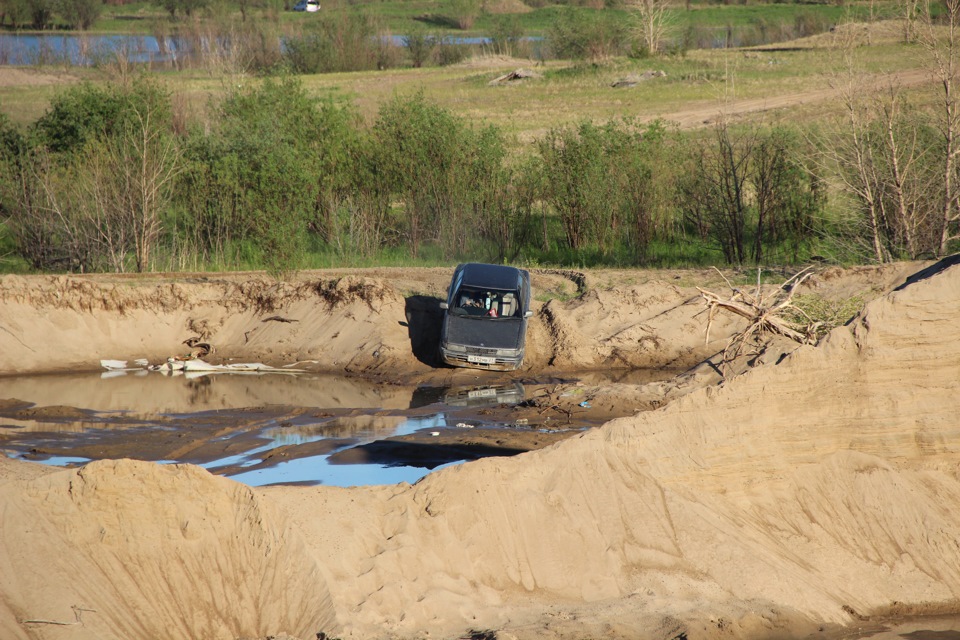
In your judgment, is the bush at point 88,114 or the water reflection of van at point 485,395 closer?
the water reflection of van at point 485,395

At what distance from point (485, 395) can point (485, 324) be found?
159 centimetres

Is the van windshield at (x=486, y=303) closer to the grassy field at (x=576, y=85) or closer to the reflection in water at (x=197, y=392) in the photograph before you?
the reflection in water at (x=197, y=392)

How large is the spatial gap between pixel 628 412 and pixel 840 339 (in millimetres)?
6016

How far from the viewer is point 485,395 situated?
18047mm

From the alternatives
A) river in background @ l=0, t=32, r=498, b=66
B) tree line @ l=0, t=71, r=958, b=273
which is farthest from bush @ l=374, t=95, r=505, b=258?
river in background @ l=0, t=32, r=498, b=66

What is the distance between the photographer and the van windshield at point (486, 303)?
19109 mm

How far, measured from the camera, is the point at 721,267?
81.3ft

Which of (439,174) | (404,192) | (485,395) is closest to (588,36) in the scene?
(439,174)

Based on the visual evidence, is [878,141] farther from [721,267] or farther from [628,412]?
[628,412]

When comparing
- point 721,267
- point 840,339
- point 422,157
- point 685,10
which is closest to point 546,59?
point 685,10

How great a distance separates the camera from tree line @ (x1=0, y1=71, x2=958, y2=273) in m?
25.0

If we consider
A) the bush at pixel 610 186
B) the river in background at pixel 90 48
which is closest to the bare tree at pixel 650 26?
the river in background at pixel 90 48

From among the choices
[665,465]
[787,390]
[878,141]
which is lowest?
[665,465]

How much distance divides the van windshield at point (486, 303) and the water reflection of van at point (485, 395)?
1.37m
